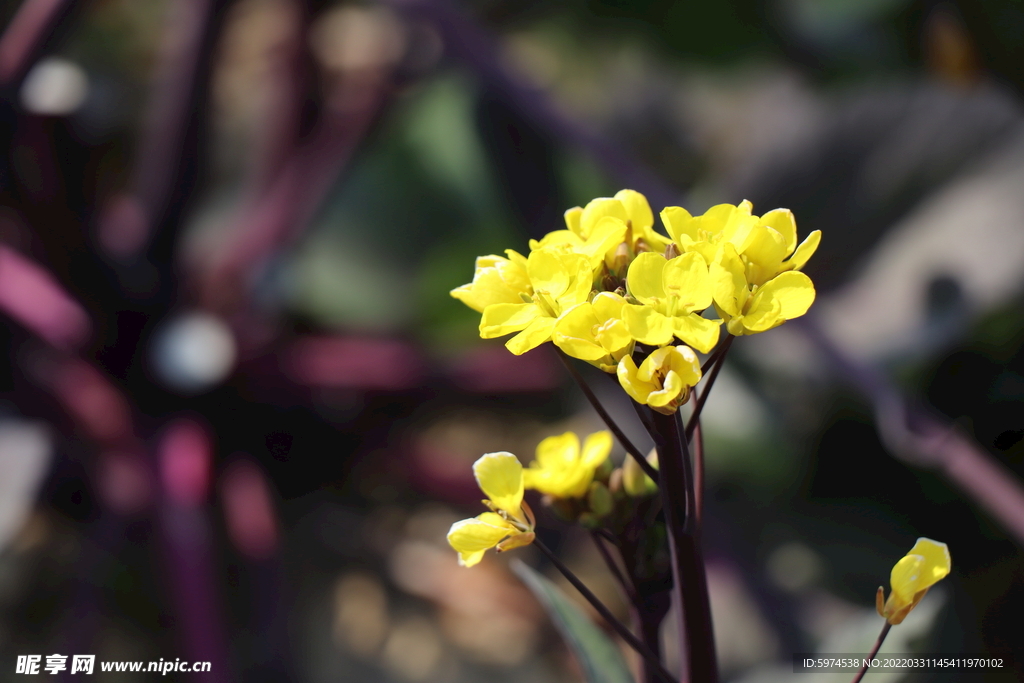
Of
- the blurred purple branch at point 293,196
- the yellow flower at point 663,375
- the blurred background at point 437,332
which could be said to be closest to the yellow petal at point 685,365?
the yellow flower at point 663,375

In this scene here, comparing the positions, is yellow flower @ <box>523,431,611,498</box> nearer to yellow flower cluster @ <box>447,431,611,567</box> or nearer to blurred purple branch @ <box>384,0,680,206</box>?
yellow flower cluster @ <box>447,431,611,567</box>

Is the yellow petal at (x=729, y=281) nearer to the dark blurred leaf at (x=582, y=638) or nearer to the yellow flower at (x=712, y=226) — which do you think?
the yellow flower at (x=712, y=226)

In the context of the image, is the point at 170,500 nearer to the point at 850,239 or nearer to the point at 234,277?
the point at 234,277

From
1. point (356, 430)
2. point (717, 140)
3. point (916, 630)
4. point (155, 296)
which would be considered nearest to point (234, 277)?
point (155, 296)

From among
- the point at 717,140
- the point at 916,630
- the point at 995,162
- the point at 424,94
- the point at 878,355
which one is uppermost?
the point at 424,94

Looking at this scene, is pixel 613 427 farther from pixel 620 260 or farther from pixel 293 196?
pixel 293 196

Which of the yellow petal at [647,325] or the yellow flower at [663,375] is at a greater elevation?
the yellow petal at [647,325]

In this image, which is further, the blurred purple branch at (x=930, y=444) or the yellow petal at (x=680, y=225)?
the blurred purple branch at (x=930, y=444)
